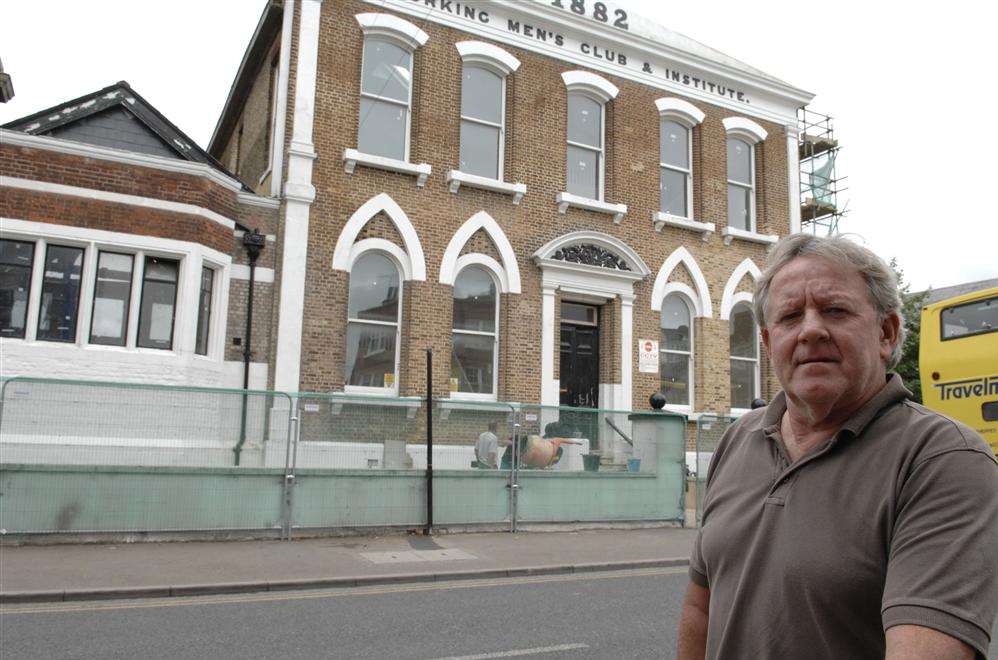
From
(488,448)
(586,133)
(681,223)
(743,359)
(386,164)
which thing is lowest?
(488,448)

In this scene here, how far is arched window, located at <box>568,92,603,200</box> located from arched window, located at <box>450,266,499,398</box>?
3028mm

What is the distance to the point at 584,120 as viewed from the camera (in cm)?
1730

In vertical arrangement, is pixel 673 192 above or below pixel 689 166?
below

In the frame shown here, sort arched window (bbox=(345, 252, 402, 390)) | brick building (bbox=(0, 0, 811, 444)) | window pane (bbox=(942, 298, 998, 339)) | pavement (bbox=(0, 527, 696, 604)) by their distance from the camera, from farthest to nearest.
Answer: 1. arched window (bbox=(345, 252, 402, 390))
2. brick building (bbox=(0, 0, 811, 444))
3. window pane (bbox=(942, 298, 998, 339))
4. pavement (bbox=(0, 527, 696, 604))

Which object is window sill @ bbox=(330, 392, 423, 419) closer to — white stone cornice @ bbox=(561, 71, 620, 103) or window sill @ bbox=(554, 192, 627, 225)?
window sill @ bbox=(554, 192, 627, 225)

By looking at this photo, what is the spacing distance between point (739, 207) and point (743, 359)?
3614 millimetres

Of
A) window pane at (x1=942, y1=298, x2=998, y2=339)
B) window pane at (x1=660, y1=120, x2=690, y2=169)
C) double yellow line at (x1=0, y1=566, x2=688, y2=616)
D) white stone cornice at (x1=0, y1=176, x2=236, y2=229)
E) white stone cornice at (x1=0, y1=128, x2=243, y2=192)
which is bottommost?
double yellow line at (x1=0, y1=566, x2=688, y2=616)

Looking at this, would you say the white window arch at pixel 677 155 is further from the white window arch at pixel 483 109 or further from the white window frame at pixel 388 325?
the white window frame at pixel 388 325

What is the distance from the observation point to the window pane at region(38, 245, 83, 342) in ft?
38.9

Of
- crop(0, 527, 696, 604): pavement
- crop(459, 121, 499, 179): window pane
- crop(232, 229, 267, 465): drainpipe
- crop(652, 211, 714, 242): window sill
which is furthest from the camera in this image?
crop(652, 211, 714, 242): window sill

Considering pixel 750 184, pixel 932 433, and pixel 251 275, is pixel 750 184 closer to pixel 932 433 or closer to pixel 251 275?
pixel 251 275

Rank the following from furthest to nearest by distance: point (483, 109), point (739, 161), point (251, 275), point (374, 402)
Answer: point (739, 161) < point (483, 109) < point (251, 275) < point (374, 402)

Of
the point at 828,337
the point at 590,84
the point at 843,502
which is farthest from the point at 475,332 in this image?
the point at 843,502

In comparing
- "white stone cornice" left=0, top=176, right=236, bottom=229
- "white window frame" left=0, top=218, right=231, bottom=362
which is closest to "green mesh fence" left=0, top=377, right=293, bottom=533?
"white window frame" left=0, top=218, right=231, bottom=362
